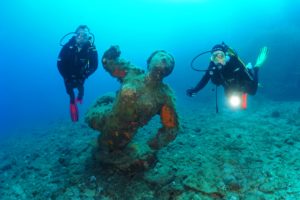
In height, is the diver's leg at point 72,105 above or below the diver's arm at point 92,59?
below

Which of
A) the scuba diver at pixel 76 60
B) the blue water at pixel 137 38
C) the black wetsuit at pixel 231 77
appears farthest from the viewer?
the blue water at pixel 137 38

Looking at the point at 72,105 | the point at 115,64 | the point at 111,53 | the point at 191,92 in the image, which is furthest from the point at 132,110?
the point at 72,105

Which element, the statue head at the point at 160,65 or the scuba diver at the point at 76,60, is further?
the scuba diver at the point at 76,60

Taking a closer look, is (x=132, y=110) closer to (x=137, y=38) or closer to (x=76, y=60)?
(x=76, y=60)

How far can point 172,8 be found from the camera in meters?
69.4

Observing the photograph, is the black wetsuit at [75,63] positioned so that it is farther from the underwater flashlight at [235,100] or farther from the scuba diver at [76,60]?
the underwater flashlight at [235,100]

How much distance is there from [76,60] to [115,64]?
4.91 ft

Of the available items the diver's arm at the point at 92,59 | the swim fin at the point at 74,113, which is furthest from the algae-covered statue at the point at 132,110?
the diver's arm at the point at 92,59

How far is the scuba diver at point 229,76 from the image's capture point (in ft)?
23.4

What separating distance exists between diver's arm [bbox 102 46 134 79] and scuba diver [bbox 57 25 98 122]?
3.78 ft

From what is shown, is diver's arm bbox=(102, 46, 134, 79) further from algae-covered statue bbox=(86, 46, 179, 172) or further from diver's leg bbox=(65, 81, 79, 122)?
diver's leg bbox=(65, 81, 79, 122)

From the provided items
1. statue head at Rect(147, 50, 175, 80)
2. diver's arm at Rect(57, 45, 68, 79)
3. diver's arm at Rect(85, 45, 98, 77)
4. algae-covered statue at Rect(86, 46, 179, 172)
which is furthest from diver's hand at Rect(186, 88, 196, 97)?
diver's arm at Rect(57, 45, 68, 79)

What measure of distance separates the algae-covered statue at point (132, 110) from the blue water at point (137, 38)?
1467cm

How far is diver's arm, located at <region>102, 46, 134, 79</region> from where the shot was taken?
6.43 metres
